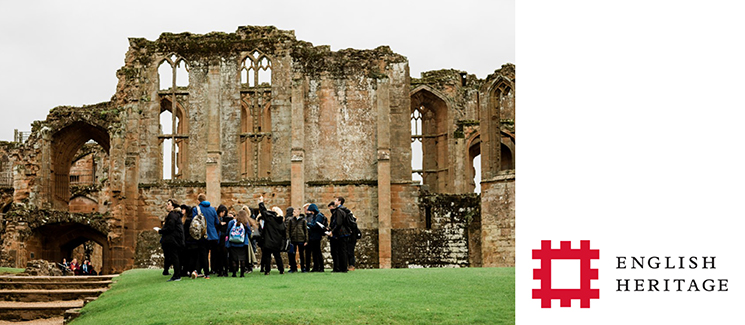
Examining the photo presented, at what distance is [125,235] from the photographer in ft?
103

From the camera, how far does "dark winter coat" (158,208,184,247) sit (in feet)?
52.3

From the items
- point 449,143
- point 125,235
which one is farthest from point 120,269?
point 449,143

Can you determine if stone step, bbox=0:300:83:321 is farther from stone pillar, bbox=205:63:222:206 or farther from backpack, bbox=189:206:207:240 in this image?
stone pillar, bbox=205:63:222:206

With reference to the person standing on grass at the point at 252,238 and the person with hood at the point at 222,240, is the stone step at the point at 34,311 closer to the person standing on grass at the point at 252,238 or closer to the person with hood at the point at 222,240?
the person with hood at the point at 222,240

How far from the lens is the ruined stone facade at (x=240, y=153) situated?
3053 centimetres

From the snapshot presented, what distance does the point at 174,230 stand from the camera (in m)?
16.0

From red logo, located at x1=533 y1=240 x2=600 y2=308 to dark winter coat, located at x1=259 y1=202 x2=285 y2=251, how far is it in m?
9.38

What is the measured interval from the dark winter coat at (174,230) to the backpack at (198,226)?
20 cm

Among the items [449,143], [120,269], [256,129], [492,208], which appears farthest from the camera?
[449,143]

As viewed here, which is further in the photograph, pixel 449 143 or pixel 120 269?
pixel 449 143

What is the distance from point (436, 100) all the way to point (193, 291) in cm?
2885

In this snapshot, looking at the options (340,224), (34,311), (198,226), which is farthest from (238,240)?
(34,311)

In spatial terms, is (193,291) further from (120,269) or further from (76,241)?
(76,241)

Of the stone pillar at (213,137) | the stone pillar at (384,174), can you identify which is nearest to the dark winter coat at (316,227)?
the stone pillar at (384,174)
